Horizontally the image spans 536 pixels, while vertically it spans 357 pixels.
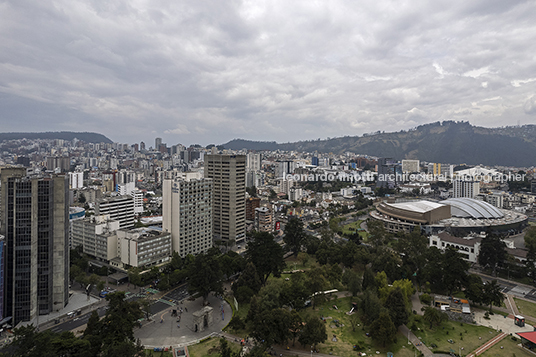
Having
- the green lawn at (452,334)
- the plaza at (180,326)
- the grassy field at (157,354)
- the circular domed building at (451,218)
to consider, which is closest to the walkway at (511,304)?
the green lawn at (452,334)

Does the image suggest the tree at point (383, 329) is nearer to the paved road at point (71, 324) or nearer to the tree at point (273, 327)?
the tree at point (273, 327)

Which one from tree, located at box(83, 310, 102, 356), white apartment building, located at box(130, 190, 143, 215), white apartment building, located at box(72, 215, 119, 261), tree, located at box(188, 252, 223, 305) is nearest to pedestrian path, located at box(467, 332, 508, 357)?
tree, located at box(188, 252, 223, 305)

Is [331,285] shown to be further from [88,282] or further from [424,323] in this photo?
[88,282]

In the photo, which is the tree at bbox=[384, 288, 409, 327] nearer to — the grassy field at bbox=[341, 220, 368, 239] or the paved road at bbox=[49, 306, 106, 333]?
the paved road at bbox=[49, 306, 106, 333]

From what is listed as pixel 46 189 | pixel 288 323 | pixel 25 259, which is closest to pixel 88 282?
pixel 25 259

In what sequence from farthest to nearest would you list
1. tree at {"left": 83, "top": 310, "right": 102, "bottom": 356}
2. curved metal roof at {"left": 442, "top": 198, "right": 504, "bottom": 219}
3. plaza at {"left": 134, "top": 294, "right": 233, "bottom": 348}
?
1. curved metal roof at {"left": 442, "top": 198, "right": 504, "bottom": 219}
2. plaza at {"left": 134, "top": 294, "right": 233, "bottom": 348}
3. tree at {"left": 83, "top": 310, "right": 102, "bottom": 356}
